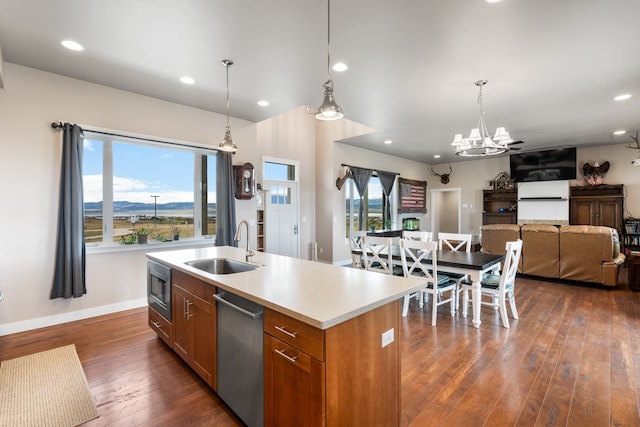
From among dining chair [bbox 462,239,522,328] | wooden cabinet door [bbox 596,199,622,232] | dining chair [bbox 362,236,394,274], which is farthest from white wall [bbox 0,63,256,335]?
wooden cabinet door [bbox 596,199,622,232]

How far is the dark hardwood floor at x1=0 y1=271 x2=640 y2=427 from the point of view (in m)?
1.99

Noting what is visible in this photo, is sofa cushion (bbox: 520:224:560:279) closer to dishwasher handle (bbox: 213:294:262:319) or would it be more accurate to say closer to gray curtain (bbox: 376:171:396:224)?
gray curtain (bbox: 376:171:396:224)

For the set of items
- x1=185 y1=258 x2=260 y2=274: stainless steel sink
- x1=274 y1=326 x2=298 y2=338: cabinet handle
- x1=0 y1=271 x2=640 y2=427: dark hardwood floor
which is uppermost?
x1=185 y1=258 x2=260 y2=274: stainless steel sink

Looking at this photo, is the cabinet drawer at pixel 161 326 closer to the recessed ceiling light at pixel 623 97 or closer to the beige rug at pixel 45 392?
the beige rug at pixel 45 392

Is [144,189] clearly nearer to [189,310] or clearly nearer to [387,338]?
[189,310]

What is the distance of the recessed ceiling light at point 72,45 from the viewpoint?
2805 millimetres

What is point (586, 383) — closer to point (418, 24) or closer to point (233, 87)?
point (418, 24)

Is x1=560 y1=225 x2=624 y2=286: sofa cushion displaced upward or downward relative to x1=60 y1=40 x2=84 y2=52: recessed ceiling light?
downward

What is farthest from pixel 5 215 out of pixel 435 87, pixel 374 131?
pixel 374 131

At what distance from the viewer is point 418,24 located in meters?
2.51

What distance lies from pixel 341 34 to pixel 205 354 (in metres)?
2.80

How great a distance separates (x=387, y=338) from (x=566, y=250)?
5170 millimetres

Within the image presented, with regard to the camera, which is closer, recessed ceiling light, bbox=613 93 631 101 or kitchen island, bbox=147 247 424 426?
kitchen island, bbox=147 247 424 426

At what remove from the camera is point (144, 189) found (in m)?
4.31
